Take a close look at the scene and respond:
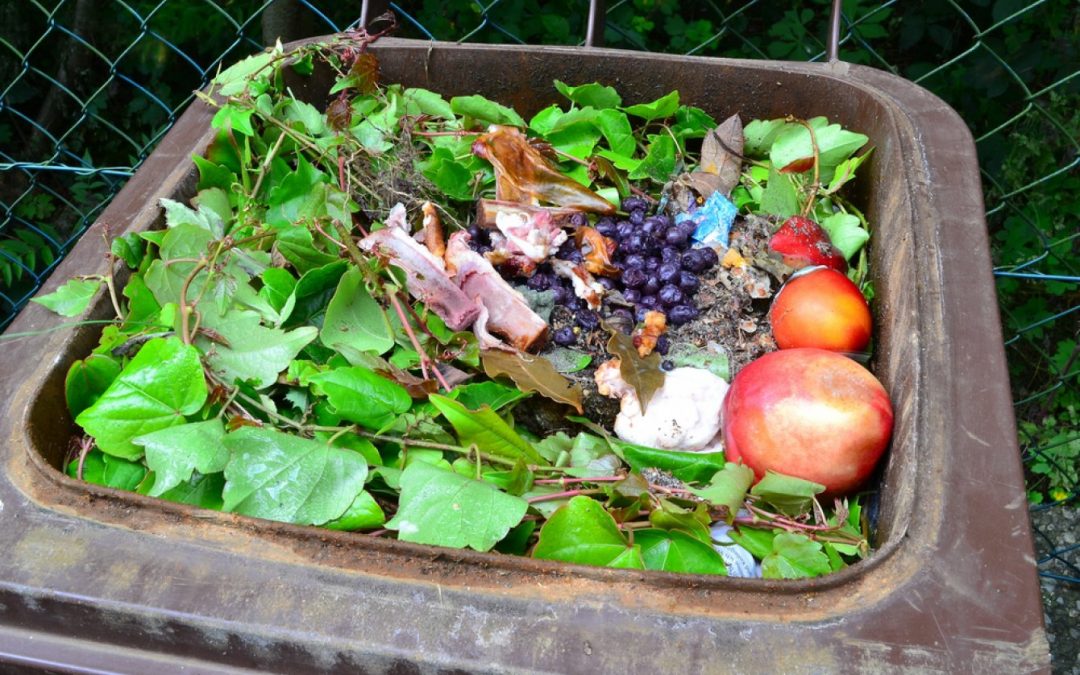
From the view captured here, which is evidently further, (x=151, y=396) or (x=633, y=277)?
(x=633, y=277)

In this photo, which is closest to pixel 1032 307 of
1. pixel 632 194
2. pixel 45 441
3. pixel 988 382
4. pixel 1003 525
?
pixel 632 194

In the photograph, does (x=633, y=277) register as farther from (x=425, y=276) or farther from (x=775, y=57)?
(x=775, y=57)

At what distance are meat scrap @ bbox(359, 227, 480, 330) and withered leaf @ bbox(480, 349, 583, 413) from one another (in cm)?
7

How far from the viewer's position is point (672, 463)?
3.17ft

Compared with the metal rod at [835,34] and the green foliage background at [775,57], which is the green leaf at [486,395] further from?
the green foliage background at [775,57]

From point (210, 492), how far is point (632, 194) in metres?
0.69

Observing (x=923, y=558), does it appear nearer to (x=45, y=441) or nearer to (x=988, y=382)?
(x=988, y=382)

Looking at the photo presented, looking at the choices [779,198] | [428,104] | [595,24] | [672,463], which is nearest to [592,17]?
[595,24]

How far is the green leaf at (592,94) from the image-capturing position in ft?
4.31

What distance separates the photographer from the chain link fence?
1.83m

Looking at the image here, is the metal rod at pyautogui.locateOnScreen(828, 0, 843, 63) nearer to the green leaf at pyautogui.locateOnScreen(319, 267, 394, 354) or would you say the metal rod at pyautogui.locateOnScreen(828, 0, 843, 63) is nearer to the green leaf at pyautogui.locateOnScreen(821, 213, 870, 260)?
the green leaf at pyautogui.locateOnScreen(821, 213, 870, 260)

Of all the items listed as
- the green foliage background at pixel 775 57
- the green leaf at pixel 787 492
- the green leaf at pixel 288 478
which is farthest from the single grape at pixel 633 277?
the green foliage background at pixel 775 57

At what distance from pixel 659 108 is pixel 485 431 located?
61 cm

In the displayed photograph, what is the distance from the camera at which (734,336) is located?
3.64 ft
